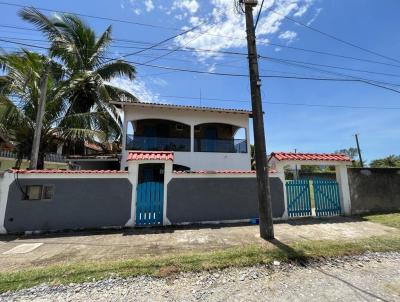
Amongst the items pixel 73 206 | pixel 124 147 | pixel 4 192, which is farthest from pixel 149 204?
pixel 124 147

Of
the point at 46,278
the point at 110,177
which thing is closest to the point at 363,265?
the point at 46,278

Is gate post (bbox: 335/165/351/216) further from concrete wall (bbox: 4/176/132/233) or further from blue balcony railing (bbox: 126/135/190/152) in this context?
blue balcony railing (bbox: 126/135/190/152)

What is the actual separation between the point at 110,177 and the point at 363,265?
23.1 ft

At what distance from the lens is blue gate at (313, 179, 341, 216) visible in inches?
364

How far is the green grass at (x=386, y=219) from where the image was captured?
312 inches

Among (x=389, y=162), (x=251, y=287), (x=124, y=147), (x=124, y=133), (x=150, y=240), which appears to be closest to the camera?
(x=251, y=287)

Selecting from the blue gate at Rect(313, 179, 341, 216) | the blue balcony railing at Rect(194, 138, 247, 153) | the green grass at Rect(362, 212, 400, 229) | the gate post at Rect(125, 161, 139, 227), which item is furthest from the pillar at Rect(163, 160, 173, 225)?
the green grass at Rect(362, 212, 400, 229)

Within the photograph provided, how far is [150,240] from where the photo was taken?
639cm

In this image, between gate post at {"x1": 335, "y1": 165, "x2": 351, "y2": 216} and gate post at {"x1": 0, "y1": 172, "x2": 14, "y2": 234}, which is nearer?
gate post at {"x1": 0, "y1": 172, "x2": 14, "y2": 234}

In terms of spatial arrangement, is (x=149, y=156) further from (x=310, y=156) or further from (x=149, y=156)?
(x=310, y=156)

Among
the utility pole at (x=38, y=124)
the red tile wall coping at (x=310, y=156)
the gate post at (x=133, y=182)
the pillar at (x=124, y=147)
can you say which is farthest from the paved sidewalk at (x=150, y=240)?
the pillar at (x=124, y=147)

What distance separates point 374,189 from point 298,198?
3.76m

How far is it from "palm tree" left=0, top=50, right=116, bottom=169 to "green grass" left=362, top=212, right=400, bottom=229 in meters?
12.1

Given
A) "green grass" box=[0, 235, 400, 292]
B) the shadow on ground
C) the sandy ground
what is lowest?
the sandy ground
